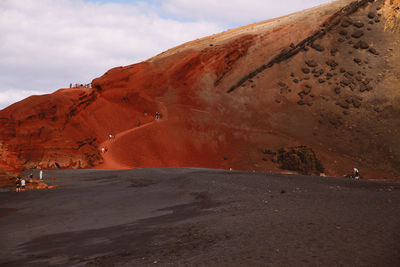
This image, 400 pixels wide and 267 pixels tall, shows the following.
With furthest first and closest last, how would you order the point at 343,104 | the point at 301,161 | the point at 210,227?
the point at 343,104
the point at 301,161
the point at 210,227

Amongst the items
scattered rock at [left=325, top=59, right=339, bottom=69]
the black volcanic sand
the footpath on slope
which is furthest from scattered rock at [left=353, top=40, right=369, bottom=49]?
the black volcanic sand

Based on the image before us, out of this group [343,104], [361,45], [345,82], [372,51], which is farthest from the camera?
[361,45]

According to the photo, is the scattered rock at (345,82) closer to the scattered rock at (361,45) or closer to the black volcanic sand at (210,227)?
the scattered rock at (361,45)

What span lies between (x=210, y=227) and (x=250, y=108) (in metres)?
32.6

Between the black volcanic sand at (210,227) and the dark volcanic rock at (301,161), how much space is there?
54.5 ft

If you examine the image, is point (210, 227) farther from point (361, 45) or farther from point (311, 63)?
point (361, 45)

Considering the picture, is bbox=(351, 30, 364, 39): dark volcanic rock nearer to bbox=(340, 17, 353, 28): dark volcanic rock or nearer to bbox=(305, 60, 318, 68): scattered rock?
bbox=(340, 17, 353, 28): dark volcanic rock

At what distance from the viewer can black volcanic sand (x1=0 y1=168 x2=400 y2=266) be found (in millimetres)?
Answer: 5949

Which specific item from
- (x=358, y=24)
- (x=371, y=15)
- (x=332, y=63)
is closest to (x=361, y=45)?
(x=358, y=24)

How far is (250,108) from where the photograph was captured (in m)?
39.9

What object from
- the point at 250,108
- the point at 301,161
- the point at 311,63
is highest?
the point at 311,63

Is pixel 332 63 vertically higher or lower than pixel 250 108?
higher

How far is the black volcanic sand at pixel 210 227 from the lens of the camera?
234 inches

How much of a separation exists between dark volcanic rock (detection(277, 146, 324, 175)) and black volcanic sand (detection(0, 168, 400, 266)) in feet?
54.5
